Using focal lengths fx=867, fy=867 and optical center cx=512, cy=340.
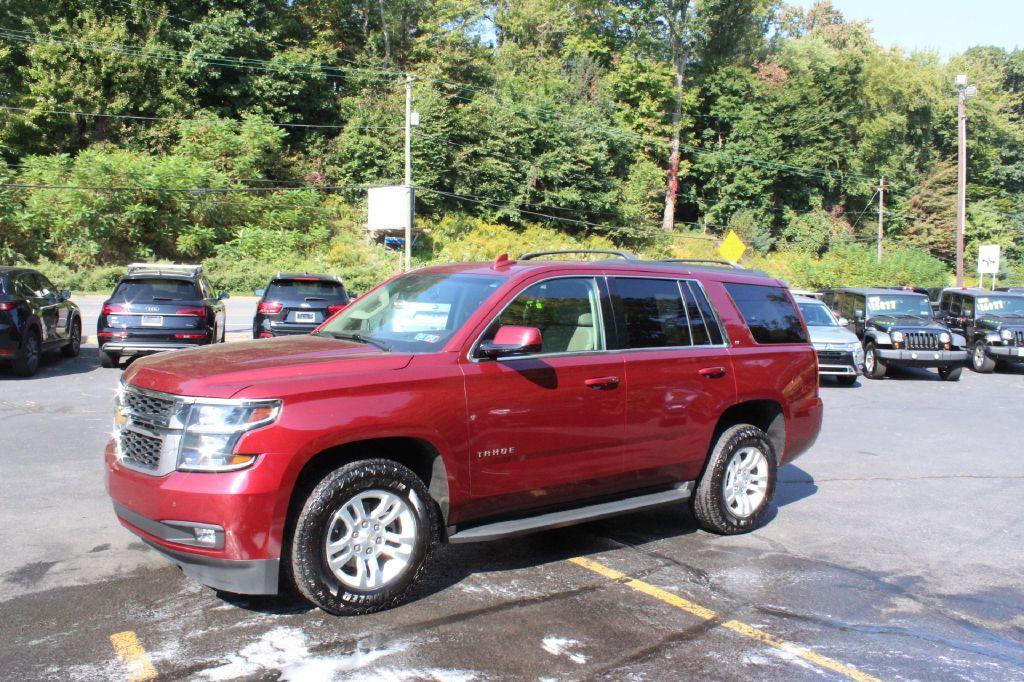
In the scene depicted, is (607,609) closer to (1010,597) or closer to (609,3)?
(1010,597)

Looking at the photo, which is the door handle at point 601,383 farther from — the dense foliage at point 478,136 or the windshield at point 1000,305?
the dense foliage at point 478,136

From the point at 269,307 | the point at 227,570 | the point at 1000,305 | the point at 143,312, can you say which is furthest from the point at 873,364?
the point at 227,570

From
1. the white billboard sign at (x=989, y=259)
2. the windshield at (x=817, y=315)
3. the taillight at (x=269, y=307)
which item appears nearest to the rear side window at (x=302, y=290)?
the taillight at (x=269, y=307)

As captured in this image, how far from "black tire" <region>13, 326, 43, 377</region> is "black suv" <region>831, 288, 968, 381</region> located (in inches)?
619

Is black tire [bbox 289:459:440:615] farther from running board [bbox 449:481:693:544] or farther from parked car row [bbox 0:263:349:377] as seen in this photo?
parked car row [bbox 0:263:349:377]

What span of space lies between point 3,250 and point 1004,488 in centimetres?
3565

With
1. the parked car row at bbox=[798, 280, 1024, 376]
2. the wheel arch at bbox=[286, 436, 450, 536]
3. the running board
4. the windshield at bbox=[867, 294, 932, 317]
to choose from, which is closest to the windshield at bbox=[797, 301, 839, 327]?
the parked car row at bbox=[798, 280, 1024, 376]

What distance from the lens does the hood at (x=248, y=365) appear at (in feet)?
14.1

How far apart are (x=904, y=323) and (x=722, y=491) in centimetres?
1414

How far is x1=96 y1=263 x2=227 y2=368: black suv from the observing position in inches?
551

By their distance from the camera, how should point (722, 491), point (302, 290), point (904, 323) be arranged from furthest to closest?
point (904, 323)
point (302, 290)
point (722, 491)

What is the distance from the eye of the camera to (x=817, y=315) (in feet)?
59.1

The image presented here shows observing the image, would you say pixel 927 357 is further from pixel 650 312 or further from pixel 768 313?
pixel 650 312

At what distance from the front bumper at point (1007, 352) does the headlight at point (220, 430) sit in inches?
786
